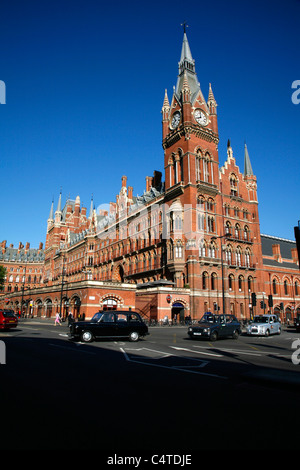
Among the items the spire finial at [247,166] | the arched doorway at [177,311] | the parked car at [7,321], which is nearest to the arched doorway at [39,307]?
the arched doorway at [177,311]

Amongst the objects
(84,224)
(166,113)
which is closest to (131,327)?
(166,113)

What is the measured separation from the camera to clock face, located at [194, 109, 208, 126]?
4700 cm

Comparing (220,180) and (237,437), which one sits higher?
(220,180)

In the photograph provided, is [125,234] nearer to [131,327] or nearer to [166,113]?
[166,113]

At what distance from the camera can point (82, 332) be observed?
1599 centimetres

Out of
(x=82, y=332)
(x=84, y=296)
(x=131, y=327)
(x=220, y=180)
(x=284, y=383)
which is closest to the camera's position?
(x=284, y=383)

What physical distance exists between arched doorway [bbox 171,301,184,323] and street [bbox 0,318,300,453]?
29.6 m

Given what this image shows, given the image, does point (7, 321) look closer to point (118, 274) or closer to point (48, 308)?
point (48, 308)

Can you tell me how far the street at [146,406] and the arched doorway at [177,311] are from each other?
2962 cm

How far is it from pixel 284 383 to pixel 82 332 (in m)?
11.2

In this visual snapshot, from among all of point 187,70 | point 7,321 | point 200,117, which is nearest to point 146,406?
point 7,321

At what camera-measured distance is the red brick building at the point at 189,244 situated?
133 feet

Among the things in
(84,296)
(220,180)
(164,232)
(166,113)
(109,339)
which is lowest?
(109,339)

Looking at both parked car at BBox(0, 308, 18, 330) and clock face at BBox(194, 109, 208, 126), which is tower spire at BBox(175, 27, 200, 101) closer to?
clock face at BBox(194, 109, 208, 126)
